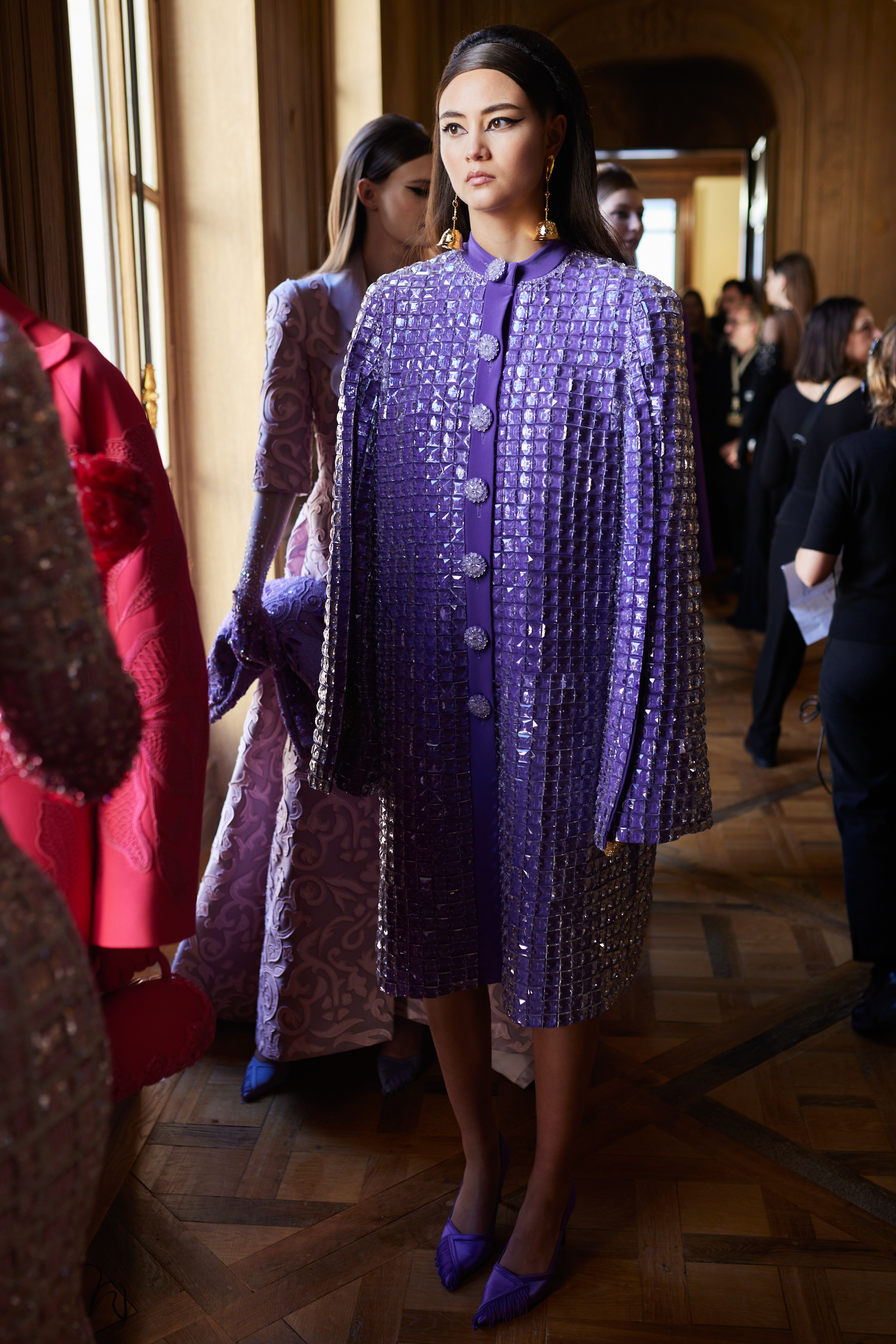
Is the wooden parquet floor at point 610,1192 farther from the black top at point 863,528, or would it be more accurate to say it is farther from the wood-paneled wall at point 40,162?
the wood-paneled wall at point 40,162

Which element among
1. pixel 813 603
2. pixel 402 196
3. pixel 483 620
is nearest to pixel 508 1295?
pixel 483 620

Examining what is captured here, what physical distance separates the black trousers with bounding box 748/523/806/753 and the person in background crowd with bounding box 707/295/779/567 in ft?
7.28

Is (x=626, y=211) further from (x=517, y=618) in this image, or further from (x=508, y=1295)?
(x=508, y=1295)

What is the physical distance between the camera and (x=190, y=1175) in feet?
6.90

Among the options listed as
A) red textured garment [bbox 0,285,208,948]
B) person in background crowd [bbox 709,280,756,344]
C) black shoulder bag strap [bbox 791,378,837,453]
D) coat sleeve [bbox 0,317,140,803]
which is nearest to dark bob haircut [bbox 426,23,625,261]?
red textured garment [bbox 0,285,208,948]

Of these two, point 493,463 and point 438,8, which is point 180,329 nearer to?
point 493,463

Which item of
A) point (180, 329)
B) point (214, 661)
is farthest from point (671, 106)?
point (214, 661)

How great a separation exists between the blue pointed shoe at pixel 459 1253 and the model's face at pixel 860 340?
10.8ft

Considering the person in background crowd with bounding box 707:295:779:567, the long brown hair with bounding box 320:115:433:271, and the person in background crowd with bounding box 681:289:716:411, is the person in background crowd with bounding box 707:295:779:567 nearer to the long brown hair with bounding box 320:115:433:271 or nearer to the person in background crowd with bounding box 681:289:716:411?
the person in background crowd with bounding box 681:289:716:411

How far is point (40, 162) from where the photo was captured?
5.73 feet

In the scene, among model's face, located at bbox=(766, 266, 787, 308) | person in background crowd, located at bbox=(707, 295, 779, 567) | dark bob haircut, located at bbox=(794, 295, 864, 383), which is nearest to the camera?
dark bob haircut, located at bbox=(794, 295, 864, 383)

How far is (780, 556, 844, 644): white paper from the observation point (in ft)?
9.27

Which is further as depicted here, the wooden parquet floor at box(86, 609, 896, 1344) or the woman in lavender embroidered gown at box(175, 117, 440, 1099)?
the woman in lavender embroidered gown at box(175, 117, 440, 1099)

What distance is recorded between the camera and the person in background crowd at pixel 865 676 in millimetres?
2518
